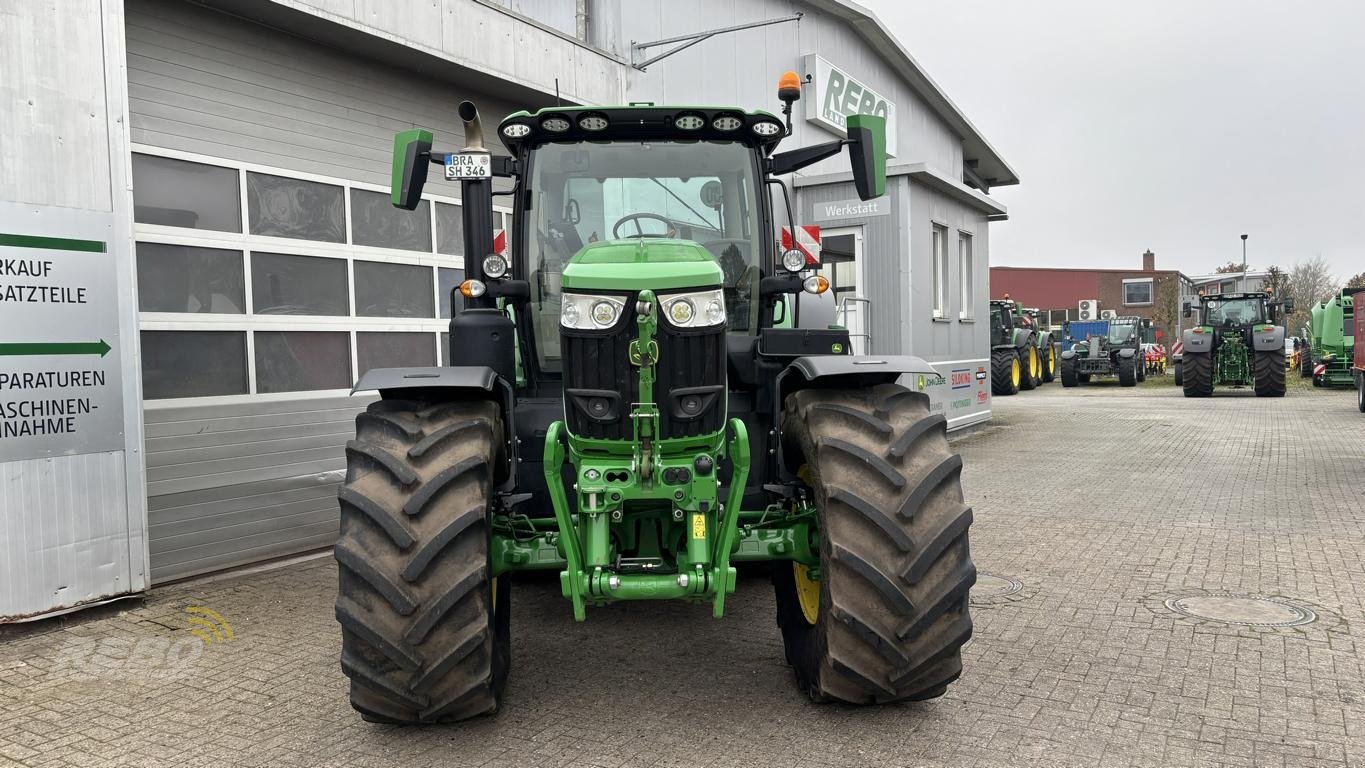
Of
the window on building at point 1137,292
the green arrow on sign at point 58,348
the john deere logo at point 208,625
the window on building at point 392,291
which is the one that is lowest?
the john deere logo at point 208,625

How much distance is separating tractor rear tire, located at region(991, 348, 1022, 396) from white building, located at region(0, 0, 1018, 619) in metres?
17.0

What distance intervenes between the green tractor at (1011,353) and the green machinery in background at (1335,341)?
704 centimetres

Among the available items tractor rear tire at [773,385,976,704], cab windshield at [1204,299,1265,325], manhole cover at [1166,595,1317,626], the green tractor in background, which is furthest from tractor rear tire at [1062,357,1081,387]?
tractor rear tire at [773,385,976,704]

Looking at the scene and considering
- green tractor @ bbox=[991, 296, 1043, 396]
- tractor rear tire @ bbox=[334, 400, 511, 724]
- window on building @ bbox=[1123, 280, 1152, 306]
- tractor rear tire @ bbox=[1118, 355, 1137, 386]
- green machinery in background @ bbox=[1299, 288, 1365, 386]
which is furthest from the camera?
window on building @ bbox=[1123, 280, 1152, 306]

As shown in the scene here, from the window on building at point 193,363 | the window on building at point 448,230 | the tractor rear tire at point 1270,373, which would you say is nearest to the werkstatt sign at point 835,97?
the window on building at point 448,230

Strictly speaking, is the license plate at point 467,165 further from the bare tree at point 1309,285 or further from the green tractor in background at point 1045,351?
the bare tree at point 1309,285

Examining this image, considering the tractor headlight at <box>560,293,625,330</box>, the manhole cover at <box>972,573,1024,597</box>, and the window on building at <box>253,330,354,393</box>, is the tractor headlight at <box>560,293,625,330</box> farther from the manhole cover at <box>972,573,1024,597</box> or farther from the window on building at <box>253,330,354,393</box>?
the window on building at <box>253,330,354,393</box>

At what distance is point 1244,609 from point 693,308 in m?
3.81

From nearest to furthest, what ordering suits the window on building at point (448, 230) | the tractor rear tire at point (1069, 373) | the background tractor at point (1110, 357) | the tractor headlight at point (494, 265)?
1. the tractor headlight at point (494, 265)
2. the window on building at point (448, 230)
3. the background tractor at point (1110, 357)
4. the tractor rear tire at point (1069, 373)

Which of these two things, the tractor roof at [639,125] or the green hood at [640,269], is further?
the tractor roof at [639,125]

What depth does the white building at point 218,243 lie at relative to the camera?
5301 mm

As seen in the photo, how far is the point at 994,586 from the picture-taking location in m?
5.95

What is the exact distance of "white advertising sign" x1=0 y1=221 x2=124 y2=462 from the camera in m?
5.12

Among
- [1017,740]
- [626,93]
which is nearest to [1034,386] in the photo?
[626,93]
